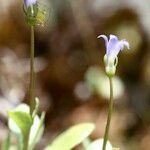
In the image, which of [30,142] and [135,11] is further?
[135,11]

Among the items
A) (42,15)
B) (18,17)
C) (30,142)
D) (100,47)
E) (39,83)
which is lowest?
(30,142)

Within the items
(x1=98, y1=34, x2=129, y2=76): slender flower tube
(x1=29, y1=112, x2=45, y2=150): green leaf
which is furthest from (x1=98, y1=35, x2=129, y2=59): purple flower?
(x1=29, y1=112, x2=45, y2=150): green leaf

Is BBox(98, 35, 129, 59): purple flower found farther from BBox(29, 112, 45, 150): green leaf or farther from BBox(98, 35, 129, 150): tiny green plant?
BBox(29, 112, 45, 150): green leaf

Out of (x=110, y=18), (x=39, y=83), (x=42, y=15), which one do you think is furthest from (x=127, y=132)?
(x=42, y=15)

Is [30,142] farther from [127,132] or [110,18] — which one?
[110,18]

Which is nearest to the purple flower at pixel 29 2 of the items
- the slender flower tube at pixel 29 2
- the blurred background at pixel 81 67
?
the slender flower tube at pixel 29 2

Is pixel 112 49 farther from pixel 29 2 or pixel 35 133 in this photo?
pixel 35 133

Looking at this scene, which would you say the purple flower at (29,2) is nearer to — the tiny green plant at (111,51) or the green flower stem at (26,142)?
the tiny green plant at (111,51)
